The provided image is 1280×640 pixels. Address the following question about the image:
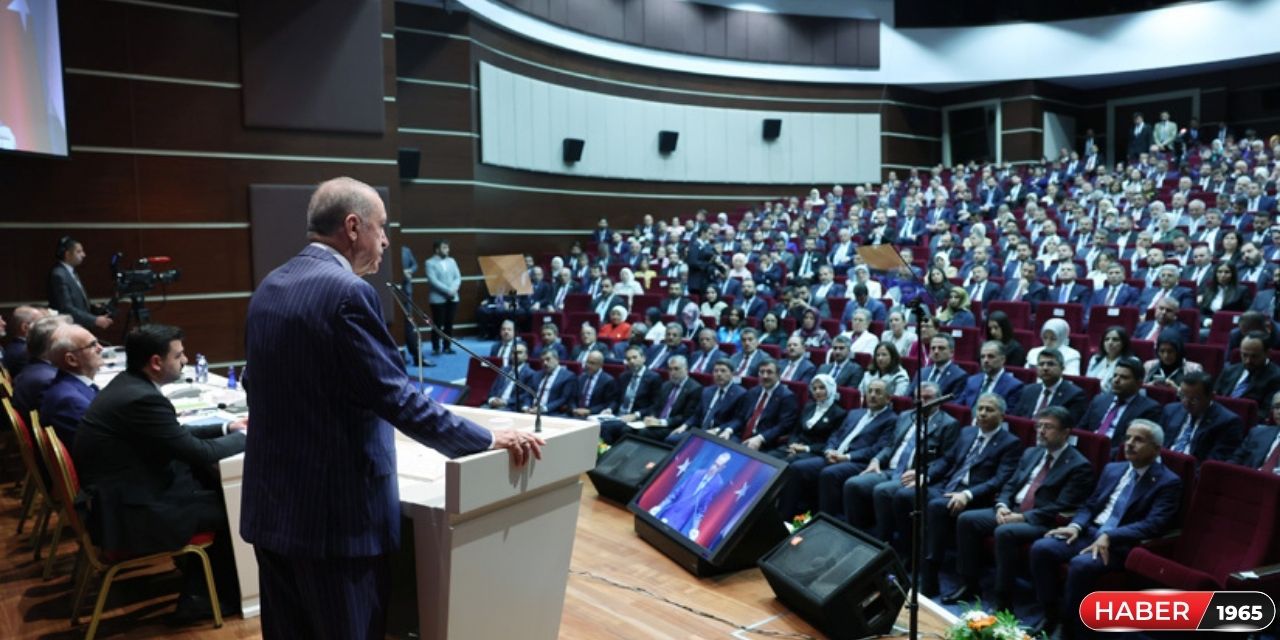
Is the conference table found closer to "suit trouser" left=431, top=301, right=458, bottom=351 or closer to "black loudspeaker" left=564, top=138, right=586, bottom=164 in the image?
"suit trouser" left=431, top=301, right=458, bottom=351

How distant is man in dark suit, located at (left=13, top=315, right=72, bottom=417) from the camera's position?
335 centimetres

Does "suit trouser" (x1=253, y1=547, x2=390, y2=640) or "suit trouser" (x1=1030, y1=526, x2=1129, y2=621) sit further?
"suit trouser" (x1=1030, y1=526, x2=1129, y2=621)

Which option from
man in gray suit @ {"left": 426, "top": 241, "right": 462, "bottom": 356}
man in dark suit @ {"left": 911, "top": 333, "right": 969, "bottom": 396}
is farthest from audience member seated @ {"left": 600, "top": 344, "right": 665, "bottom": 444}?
man in gray suit @ {"left": 426, "top": 241, "right": 462, "bottom": 356}

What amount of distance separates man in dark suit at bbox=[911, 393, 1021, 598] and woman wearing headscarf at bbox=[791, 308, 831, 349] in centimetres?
244

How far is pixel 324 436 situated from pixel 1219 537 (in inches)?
123

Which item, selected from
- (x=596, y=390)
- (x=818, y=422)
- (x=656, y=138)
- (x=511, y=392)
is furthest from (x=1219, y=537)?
(x=656, y=138)

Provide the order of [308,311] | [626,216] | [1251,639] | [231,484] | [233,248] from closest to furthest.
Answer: [308,311]
[231,484]
[1251,639]
[233,248]
[626,216]

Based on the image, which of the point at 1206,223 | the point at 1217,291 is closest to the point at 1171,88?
the point at 1206,223

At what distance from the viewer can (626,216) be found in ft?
44.9

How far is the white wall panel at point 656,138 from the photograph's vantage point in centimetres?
1148

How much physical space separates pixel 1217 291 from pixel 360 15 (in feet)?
21.5

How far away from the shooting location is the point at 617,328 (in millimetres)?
7781

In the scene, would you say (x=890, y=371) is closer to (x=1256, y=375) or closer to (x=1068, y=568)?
(x=1256, y=375)

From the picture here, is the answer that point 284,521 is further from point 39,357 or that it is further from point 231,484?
point 39,357
